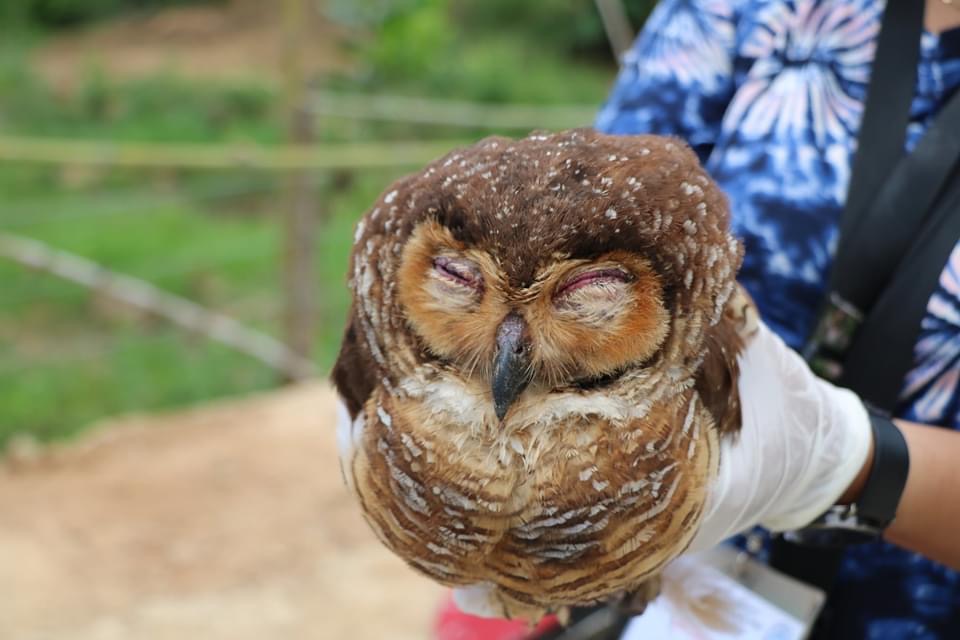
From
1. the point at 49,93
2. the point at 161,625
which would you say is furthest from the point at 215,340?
the point at 49,93

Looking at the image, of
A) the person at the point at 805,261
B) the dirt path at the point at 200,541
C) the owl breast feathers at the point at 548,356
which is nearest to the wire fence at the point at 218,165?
the dirt path at the point at 200,541

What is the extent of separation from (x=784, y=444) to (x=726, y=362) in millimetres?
201

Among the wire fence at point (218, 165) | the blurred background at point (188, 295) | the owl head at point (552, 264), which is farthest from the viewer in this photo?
the wire fence at point (218, 165)

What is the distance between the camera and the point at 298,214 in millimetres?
5348

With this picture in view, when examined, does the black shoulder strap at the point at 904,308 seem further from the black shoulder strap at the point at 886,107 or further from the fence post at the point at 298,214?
the fence post at the point at 298,214

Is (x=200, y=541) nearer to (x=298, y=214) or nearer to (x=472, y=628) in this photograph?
(x=298, y=214)

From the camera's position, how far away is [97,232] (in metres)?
7.91

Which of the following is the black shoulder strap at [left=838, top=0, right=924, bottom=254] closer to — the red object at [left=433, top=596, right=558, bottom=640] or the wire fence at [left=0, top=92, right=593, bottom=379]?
the red object at [left=433, top=596, right=558, bottom=640]

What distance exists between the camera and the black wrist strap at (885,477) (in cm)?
129

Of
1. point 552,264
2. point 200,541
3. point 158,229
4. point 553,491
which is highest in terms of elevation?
point 552,264

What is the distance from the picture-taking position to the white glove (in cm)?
126

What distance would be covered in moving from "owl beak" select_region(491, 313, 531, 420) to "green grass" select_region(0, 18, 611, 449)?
411 cm

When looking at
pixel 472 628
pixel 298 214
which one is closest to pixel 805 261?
pixel 472 628

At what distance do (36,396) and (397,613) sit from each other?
290cm
